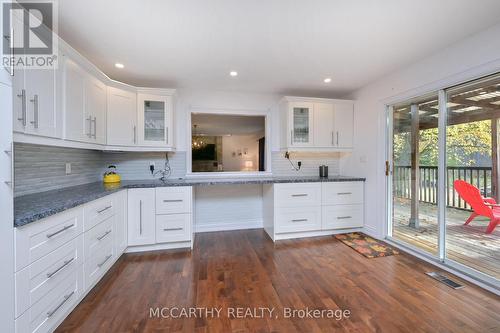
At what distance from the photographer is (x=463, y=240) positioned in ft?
7.62

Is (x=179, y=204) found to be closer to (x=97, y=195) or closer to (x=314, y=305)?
(x=97, y=195)

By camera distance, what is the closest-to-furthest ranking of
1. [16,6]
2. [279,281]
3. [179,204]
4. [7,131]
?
[7,131], [16,6], [279,281], [179,204]

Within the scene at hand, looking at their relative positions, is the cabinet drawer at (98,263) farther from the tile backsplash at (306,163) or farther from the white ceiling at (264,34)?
the tile backsplash at (306,163)

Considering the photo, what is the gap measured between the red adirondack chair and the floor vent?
27.7 inches

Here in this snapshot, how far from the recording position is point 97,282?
6.50 ft

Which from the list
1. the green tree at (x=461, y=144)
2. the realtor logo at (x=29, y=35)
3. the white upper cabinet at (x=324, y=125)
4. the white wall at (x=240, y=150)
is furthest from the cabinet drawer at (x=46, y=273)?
the green tree at (x=461, y=144)

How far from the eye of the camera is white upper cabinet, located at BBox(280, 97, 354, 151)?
130 inches

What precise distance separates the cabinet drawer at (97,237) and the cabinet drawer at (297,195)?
6.67 ft

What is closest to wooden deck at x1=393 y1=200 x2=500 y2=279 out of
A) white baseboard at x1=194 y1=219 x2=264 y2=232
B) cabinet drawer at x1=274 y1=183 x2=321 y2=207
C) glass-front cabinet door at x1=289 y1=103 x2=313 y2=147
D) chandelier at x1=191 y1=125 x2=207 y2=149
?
cabinet drawer at x1=274 y1=183 x2=321 y2=207

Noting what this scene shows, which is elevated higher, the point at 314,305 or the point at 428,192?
the point at 428,192

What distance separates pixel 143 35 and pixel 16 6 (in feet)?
2.66

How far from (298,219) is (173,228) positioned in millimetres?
1756

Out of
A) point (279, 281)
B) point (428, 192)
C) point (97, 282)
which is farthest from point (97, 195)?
point (428, 192)

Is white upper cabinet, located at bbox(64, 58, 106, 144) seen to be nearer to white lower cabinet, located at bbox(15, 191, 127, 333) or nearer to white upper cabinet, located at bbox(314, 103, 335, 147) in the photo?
white lower cabinet, located at bbox(15, 191, 127, 333)
